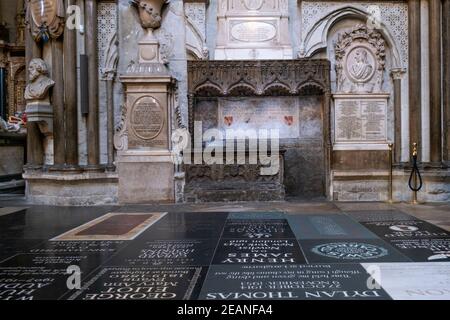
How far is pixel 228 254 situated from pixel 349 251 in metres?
1.38

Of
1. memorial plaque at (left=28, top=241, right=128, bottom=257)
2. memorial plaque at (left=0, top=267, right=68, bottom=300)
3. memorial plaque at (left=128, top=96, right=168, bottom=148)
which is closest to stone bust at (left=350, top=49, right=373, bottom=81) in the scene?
memorial plaque at (left=128, top=96, right=168, bottom=148)

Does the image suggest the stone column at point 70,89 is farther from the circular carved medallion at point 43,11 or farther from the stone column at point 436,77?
the stone column at point 436,77

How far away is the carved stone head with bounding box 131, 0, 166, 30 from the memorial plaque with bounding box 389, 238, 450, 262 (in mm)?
7108

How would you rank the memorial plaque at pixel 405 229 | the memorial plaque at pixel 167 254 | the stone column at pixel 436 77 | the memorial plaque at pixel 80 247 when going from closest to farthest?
the memorial plaque at pixel 167 254
the memorial plaque at pixel 80 247
the memorial plaque at pixel 405 229
the stone column at pixel 436 77

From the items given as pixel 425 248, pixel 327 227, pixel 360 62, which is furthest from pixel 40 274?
pixel 360 62

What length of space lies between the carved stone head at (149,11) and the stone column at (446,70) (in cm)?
617

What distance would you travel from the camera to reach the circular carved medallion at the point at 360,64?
411 inches

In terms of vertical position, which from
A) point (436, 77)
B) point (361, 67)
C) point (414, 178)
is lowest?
point (414, 178)

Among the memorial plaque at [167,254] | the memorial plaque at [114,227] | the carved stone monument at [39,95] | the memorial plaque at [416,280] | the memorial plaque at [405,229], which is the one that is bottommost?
the memorial plaque at [416,280]

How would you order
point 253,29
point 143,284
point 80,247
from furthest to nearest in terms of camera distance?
point 253,29
point 80,247
point 143,284

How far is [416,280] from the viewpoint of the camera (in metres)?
4.13

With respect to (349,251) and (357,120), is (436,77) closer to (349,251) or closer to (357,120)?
(357,120)

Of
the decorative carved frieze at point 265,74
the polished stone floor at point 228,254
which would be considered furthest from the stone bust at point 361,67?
the polished stone floor at point 228,254
